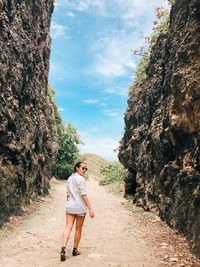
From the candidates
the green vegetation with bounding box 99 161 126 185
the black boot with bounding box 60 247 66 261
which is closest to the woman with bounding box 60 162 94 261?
the black boot with bounding box 60 247 66 261

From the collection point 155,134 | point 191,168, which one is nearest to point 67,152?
point 155,134

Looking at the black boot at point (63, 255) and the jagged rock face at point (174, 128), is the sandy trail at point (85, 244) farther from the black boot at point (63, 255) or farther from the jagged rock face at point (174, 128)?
the jagged rock face at point (174, 128)

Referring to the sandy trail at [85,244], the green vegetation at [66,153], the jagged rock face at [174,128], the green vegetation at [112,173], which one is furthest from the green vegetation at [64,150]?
the sandy trail at [85,244]

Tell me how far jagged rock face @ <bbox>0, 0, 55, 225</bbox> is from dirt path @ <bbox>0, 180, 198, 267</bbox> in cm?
166

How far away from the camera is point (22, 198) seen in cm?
1808

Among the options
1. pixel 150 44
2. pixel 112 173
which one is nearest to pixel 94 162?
pixel 112 173

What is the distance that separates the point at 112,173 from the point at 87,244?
1197 inches

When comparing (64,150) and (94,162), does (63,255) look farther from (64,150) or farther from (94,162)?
(94,162)

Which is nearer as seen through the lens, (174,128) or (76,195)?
(76,195)

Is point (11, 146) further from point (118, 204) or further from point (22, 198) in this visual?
point (118, 204)

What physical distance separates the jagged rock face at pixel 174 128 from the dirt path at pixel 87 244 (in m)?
1.51

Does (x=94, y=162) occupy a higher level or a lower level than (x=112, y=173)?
higher

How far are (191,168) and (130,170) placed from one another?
40.4ft

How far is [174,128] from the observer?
1404 cm
